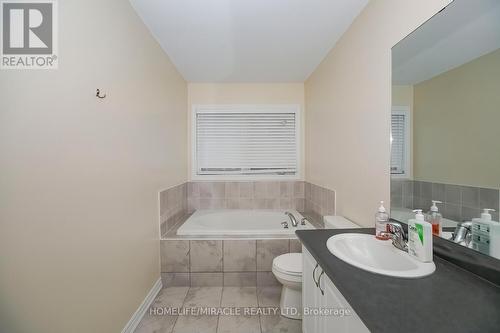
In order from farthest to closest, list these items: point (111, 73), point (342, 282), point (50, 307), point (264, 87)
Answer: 1. point (264, 87)
2. point (111, 73)
3. point (50, 307)
4. point (342, 282)

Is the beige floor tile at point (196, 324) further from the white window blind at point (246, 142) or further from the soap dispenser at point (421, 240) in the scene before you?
the white window blind at point (246, 142)

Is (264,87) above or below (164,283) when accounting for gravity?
above

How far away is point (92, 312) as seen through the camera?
3.67 ft

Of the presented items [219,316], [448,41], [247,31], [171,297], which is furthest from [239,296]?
[247,31]

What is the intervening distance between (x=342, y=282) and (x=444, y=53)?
1188 mm

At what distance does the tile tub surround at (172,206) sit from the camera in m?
2.08

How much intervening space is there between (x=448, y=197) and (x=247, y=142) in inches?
90.8

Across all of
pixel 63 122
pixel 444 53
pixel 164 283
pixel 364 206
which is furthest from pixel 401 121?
pixel 164 283

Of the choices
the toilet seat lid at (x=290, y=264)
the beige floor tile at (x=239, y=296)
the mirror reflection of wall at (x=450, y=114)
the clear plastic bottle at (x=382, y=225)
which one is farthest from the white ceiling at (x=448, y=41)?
the beige floor tile at (x=239, y=296)

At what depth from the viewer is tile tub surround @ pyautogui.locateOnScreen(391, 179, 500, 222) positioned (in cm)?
81

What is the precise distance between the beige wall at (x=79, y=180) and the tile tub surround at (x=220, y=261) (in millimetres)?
302

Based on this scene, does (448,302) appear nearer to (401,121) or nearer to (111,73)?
(401,121)

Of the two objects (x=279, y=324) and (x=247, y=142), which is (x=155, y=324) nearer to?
(x=279, y=324)

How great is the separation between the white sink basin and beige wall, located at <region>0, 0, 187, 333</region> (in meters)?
1.29
